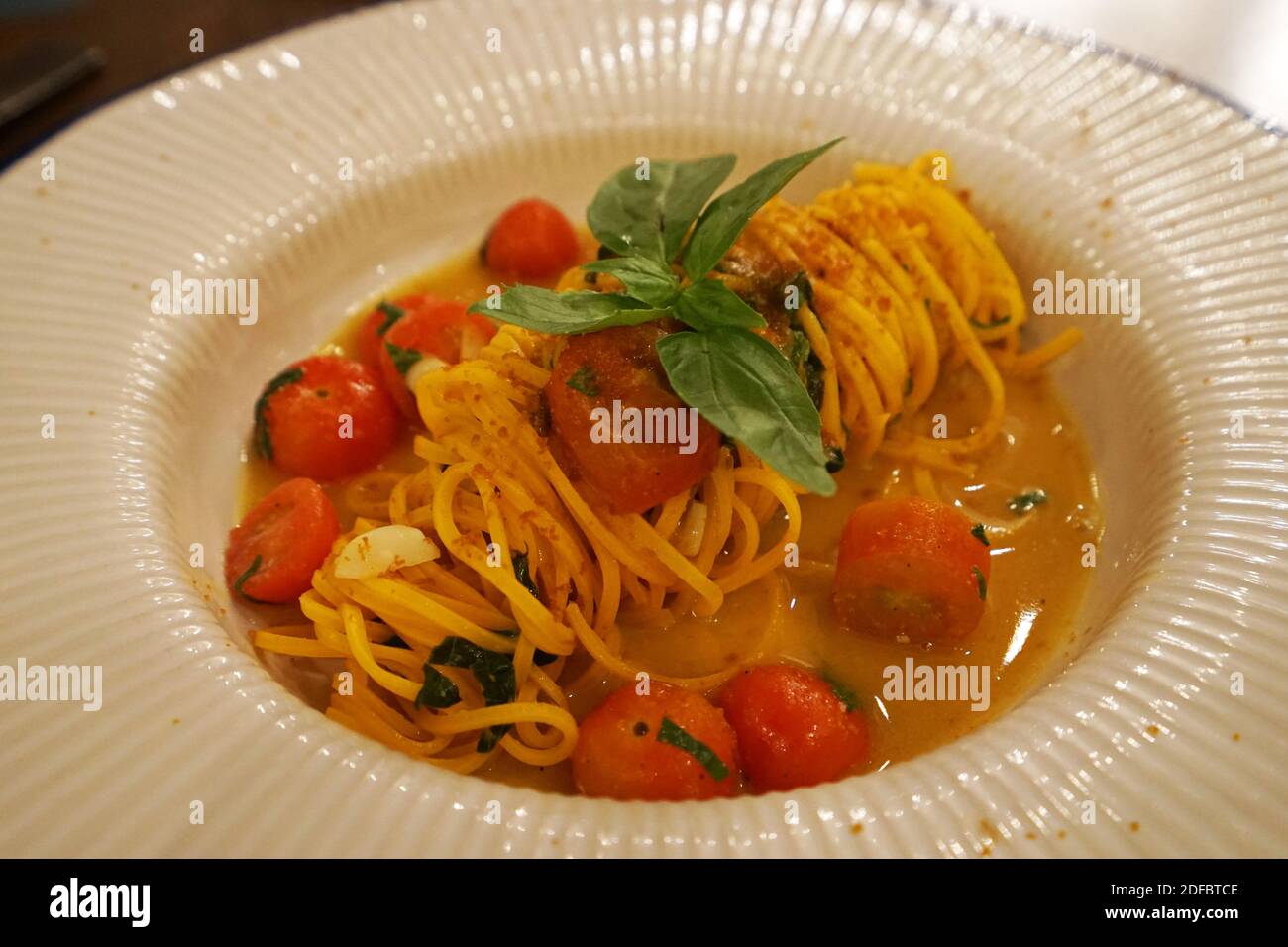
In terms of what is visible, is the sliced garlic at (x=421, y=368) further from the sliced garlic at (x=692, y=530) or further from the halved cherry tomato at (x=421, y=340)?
the sliced garlic at (x=692, y=530)

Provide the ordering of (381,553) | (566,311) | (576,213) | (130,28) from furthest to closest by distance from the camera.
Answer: (130,28) < (576,213) < (381,553) < (566,311)

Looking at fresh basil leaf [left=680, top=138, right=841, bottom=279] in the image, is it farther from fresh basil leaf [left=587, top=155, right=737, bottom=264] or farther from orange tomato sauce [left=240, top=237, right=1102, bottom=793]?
orange tomato sauce [left=240, top=237, right=1102, bottom=793]

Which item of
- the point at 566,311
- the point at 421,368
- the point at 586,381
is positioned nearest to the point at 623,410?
the point at 586,381

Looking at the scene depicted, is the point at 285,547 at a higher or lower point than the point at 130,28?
lower

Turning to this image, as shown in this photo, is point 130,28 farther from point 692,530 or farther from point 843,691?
Answer: point 843,691

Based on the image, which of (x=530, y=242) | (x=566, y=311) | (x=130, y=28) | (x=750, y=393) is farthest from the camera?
(x=130, y=28)

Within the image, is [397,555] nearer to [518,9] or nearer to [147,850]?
[147,850]

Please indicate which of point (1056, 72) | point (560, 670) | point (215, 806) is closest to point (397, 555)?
point (560, 670)
